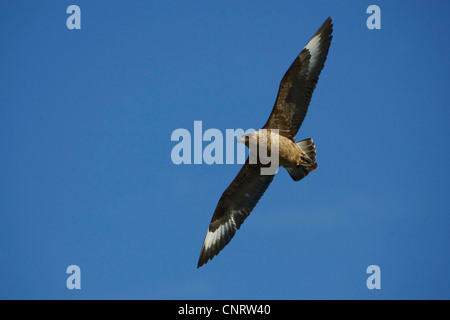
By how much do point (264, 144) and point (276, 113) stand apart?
0.53m


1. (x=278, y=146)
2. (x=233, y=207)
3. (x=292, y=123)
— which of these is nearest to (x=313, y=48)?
(x=292, y=123)

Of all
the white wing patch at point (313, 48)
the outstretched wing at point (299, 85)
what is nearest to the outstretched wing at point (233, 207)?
the outstretched wing at point (299, 85)

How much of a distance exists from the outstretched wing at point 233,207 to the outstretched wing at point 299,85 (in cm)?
95

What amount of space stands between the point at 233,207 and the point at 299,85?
246 centimetres

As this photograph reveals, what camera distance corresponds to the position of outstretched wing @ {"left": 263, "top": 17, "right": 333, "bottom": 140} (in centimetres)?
957

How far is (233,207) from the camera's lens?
10719mm

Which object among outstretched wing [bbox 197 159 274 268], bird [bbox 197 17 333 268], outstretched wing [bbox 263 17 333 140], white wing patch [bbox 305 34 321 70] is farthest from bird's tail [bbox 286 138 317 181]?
white wing patch [bbox 305 34 321 70]

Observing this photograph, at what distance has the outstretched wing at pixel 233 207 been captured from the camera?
34.3 ft

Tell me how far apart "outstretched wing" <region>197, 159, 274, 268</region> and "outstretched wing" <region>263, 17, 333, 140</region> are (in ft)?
3.12

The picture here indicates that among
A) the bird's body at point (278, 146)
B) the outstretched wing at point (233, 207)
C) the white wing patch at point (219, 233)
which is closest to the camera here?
the bird's body at point (278, 146)

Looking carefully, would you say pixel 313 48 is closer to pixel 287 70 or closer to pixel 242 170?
pixel 287 70

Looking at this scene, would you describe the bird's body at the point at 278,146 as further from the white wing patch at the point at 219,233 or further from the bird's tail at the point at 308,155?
the white wing patch at the point at 219,233

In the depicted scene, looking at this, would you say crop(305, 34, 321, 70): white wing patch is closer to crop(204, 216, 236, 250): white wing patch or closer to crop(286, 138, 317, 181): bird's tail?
crop(286, 138, 317, 181): bird's tail
